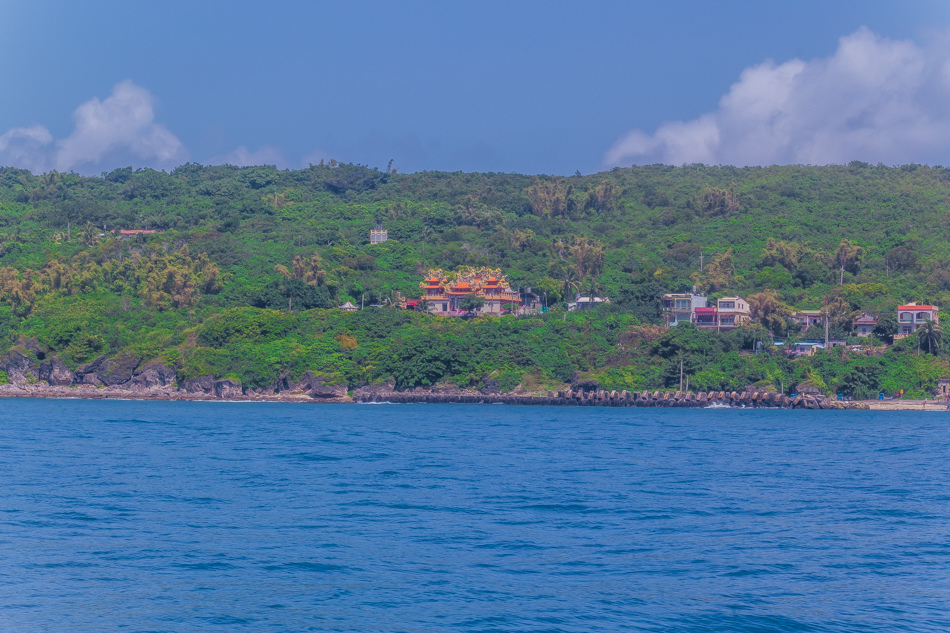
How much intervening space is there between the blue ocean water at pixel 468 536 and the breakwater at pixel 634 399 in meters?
26.8

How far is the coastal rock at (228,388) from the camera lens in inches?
2569

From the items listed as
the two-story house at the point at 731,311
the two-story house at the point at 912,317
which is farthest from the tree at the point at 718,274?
the two-story house at the point at 912,317

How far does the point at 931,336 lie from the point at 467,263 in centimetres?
Answer: 4340

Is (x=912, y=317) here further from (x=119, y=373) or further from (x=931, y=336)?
(x=119, y=373)

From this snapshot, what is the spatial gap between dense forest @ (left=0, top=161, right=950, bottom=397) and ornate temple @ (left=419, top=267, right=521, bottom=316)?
11.4 ft

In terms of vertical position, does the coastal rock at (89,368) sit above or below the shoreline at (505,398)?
above

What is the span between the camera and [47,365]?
67.5 meters

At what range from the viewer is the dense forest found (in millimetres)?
65188

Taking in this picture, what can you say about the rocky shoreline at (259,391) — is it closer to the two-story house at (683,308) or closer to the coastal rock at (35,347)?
the coastal rock at (35,347)

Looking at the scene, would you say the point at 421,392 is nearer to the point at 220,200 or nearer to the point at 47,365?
the point at 47,365

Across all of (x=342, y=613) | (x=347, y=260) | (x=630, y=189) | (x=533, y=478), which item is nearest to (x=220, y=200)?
(x=347, y=260)

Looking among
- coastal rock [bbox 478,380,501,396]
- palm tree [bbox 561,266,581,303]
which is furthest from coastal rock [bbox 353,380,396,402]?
palm tree [bbox 561,266,581,303]

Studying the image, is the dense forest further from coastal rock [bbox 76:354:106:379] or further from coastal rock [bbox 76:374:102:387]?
coastal rock [bbox 76:374:102:387]

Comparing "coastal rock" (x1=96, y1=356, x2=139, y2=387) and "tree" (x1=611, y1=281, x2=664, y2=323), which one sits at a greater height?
"tree" (x1=611, y1=281, x2=664, y2=323)
